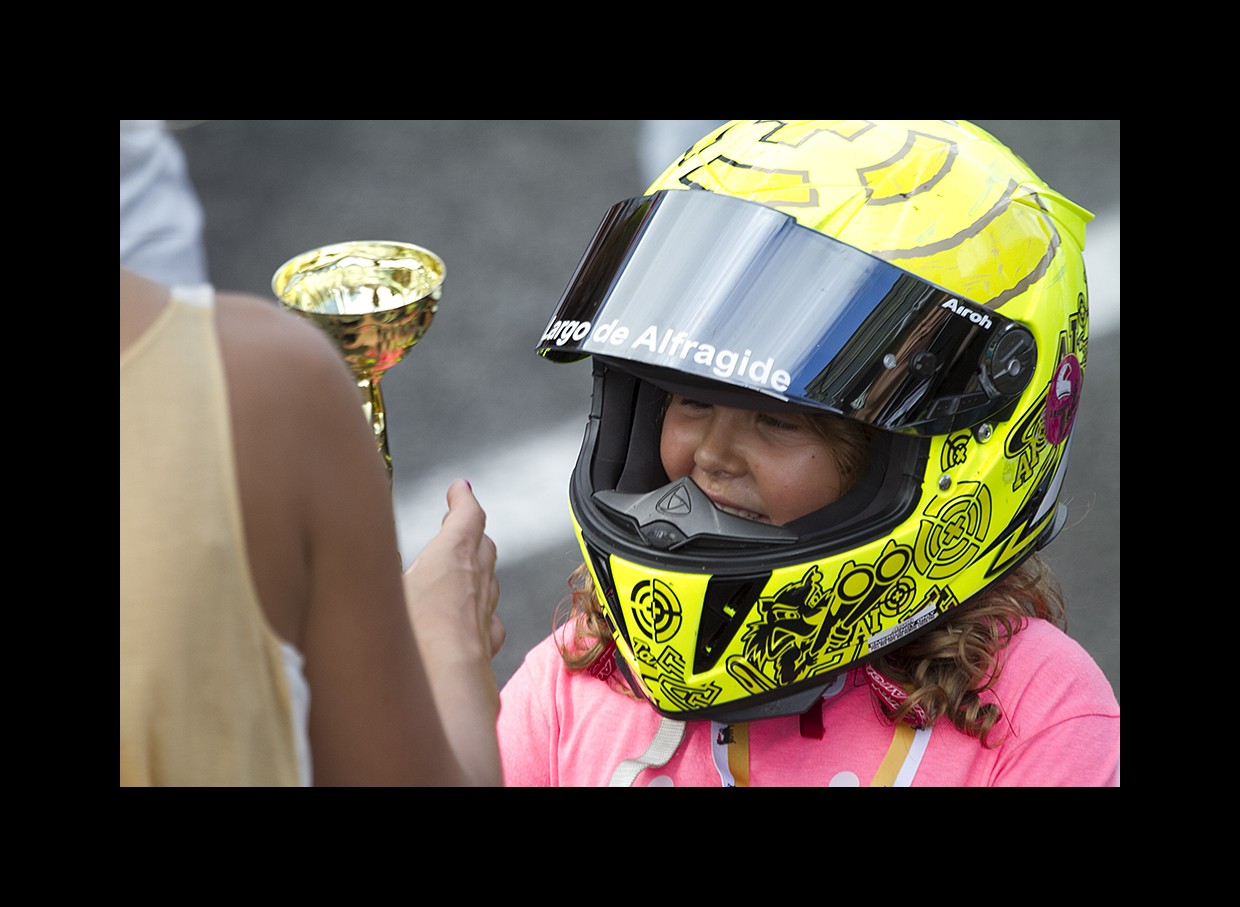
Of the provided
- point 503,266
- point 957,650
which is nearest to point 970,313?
point 957,650

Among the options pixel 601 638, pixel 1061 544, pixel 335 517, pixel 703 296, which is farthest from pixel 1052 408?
pixel 1061 544

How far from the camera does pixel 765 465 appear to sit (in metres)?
2.26

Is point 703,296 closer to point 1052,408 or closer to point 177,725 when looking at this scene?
point 1052,408

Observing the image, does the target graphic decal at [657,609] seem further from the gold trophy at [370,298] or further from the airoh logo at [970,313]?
the airoh logo at [970,313]

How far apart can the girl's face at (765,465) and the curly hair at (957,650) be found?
0.04 m

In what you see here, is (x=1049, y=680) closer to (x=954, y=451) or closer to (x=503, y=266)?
(x=954, y=451)

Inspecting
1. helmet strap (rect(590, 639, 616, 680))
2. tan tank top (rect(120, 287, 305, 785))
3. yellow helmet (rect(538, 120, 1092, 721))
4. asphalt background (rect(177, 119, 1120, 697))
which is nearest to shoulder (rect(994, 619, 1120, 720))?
yellow helmet (rect(538, 120, 1092, 721))

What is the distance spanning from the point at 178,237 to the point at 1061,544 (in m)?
4.51

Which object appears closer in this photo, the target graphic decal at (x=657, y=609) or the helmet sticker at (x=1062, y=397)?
the target graphic decal at (x=657, y=609)

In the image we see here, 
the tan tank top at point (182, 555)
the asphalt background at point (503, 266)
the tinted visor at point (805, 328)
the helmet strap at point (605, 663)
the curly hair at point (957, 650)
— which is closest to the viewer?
the tan tank top at point (182, 555)

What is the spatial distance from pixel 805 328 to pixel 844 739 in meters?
0.71

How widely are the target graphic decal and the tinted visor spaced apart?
35 cm

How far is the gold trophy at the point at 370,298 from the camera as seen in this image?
87.5 inches

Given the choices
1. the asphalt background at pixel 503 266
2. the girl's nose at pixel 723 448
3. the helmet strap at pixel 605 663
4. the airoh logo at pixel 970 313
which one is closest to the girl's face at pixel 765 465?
the girl's nose at pixel 723 448
